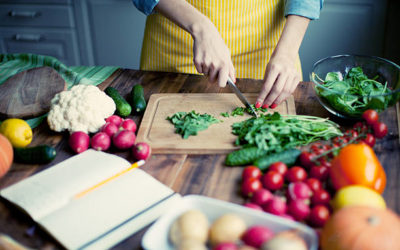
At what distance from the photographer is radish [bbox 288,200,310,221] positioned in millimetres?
853

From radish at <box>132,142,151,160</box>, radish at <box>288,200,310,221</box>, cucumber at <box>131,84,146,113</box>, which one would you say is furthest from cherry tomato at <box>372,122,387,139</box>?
cucumber at <box>131,84,146,113</box>

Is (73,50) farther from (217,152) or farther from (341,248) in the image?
(341,248)

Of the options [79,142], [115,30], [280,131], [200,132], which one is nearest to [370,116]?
[280,131]

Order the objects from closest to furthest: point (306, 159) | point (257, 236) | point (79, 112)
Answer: point (257, 236) → point (306, 159) → point (79, 112)

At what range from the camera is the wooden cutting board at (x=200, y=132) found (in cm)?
119

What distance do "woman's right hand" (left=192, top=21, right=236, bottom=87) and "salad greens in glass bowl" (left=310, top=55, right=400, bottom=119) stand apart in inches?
12.3

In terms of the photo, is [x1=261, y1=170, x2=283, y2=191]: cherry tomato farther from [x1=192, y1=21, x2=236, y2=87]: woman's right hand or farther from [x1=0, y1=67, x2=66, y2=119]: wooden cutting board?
[x1=0, y1=67, x2=66, y2=119]: wooden cutting board

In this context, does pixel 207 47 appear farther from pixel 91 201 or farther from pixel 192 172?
pixel 91 201

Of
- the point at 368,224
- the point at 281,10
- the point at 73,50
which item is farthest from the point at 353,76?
the point at 73,50

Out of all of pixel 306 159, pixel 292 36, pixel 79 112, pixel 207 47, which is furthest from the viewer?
pixel 292 36

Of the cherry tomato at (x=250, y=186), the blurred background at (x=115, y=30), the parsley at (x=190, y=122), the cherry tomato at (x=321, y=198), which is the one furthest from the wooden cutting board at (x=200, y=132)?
the blurred background at (x=115, y=30)

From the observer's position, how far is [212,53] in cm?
136

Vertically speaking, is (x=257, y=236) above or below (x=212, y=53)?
below

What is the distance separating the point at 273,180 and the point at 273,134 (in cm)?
23
